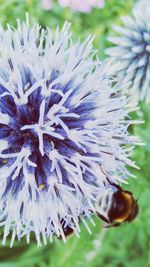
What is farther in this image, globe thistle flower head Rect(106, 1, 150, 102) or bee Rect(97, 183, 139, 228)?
globe thistle flower head Rect(106, 1, 150, 102)

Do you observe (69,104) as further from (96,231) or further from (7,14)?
(7,14)

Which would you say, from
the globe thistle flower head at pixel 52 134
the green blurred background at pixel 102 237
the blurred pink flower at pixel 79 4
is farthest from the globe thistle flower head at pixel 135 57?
the blurred pink flower at pixel 79 4

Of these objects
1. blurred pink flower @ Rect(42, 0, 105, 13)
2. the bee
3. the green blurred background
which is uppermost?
blurred pink flower @ Rect(42, 0, 105, 13)

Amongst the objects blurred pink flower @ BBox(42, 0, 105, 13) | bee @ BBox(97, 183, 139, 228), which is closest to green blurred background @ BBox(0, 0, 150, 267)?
blurred pink flower @ BBox(42, 0, 105, 13)

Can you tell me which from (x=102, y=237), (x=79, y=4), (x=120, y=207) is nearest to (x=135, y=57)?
(x=120, y=207)

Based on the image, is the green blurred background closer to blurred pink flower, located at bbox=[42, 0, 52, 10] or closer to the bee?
blurred pink flower, located at bbox=[42, 0, 52, 10]
